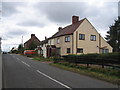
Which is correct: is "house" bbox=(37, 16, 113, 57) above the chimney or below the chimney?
below

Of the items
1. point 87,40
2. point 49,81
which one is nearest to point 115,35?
point 87,40

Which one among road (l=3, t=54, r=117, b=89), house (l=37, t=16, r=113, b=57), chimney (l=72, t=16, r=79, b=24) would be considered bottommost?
road (l=3, t=54, r=117, b=89)

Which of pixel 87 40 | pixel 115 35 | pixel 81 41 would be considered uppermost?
pixel 115 35

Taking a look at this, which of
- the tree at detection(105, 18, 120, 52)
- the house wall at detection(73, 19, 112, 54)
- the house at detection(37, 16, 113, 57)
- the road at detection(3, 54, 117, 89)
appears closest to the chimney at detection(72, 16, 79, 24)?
the house at detection(37, 16, 113, 57)

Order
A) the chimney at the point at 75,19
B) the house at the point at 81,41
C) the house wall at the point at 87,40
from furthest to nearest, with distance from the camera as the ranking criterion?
the chimney at the point at 75,19 → the house wall at the point at 87,40 → the house at the point at 81,41

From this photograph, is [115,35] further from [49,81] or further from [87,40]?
[49,81]

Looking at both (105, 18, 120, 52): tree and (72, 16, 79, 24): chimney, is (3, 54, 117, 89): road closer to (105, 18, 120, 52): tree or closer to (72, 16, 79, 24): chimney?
(72, 16, 79, 24): chimney

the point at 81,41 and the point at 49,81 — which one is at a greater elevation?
the point at 81,41

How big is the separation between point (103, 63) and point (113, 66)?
4.50 ft

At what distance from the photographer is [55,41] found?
3866 cm

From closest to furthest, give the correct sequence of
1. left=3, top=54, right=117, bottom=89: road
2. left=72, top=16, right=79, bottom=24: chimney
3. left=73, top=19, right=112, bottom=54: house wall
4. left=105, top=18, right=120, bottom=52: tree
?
left=3, top=54, right=117, bottom=89: road
left=73, top=19, right=112, bottom=54: house wall
left=72, top=16, right=79, bottom=24: chimney
left=105, top=18, right=120, bottom=52: tree

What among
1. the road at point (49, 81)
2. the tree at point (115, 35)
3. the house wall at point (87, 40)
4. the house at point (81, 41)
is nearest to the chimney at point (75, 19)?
the house at point (81, 41)

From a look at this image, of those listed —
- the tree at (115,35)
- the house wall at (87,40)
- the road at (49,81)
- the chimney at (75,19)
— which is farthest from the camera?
the tree at (115,35)

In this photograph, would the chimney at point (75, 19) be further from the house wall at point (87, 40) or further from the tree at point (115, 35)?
the tree at point (115, 35)
